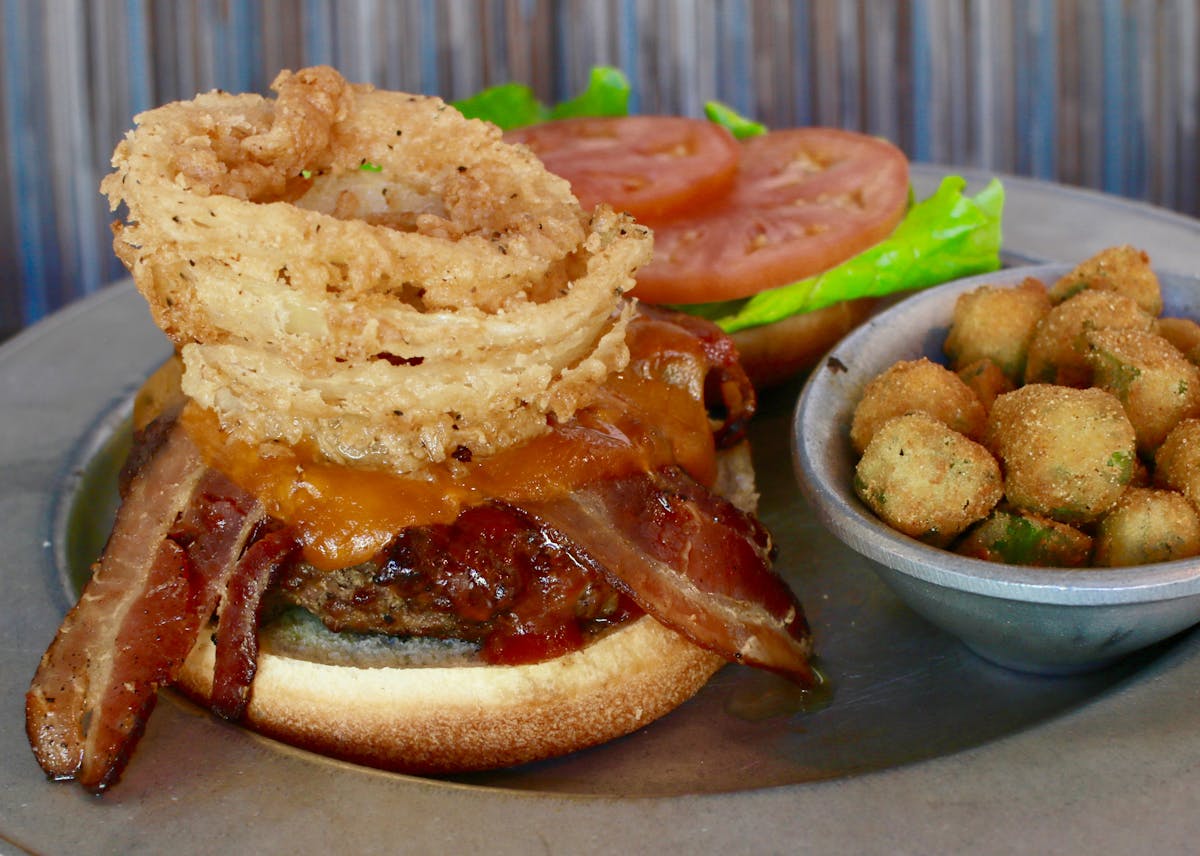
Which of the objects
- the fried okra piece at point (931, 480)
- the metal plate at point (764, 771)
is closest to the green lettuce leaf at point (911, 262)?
the metal plate at point (764, 771)

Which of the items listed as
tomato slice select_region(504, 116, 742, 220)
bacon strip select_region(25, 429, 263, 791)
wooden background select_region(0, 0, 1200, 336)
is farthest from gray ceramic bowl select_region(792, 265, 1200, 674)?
wooden background select_region(0, 0, 1200, 336)

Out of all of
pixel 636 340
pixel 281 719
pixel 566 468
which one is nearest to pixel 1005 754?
pixel 566 468

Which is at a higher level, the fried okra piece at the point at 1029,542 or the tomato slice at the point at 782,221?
the tomato slice at the point at 782,221

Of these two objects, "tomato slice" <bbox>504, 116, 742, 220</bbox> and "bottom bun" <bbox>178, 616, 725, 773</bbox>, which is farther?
"tomato slice" <bbox>504, 116, 742, 220</bbox>

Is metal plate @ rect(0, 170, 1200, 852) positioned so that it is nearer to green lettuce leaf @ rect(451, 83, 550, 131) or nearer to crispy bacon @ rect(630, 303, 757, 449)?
crispy bacon @ rect(630, 303, 757, 449)

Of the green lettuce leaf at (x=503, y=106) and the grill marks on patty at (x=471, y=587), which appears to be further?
the green lettuce leaf at (x=503, y=106)

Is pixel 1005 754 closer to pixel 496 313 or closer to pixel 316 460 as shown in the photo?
pixel 496 313

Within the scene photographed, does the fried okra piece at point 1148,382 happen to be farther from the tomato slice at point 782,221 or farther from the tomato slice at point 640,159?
the tomato slice at point 640,159

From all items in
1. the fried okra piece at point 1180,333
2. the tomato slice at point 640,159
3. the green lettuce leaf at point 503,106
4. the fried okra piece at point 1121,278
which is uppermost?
the green lettuce leaf at point 503,106
